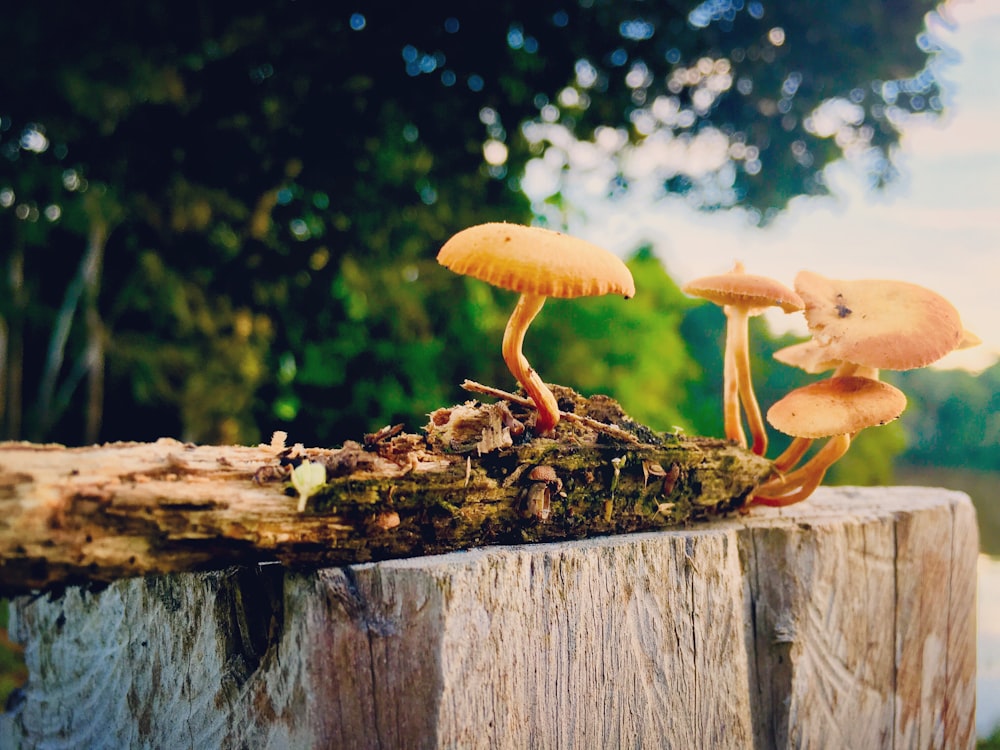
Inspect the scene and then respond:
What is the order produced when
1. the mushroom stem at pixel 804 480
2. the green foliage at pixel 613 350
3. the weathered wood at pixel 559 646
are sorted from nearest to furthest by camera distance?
the weathered wood at pixel 559 646, the mushroom stem at pixel 804 480, the green foliage at pixel 613 350

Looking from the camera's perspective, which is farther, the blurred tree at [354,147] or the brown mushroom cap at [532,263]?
the blurred tree at [354,147]

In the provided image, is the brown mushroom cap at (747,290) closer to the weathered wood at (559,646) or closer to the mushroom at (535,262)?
the mushroom at (535,262)

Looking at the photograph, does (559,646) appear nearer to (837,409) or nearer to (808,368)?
(837,409)

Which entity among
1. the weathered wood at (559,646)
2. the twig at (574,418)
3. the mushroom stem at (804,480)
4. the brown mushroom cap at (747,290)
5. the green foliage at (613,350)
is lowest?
the weathered wood at (559,646)

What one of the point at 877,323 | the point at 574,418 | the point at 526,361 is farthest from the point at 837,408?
the point at 526,361

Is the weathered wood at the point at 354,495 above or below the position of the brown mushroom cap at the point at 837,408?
below

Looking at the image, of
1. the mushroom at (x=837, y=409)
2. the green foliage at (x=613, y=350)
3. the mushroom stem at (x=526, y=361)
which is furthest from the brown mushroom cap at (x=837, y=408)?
the green foliage at (x=613, y=350)
